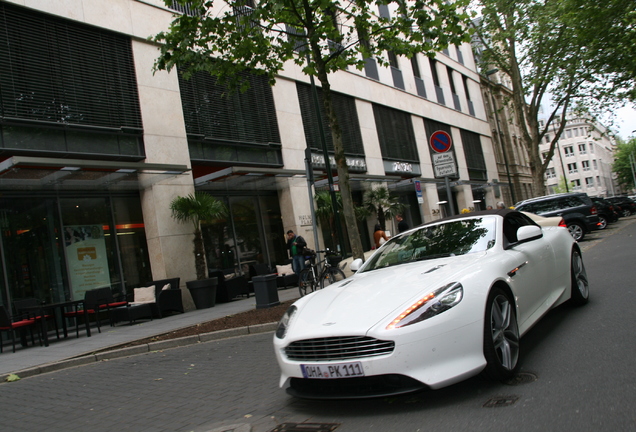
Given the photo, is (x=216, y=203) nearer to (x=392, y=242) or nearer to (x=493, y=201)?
(x=392, y=242)

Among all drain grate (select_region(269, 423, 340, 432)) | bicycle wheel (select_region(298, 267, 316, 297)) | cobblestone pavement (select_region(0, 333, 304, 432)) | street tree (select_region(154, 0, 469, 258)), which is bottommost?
drain grate (select_region(269, 423, 340, 432))

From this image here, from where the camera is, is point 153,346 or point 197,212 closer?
point 153,346

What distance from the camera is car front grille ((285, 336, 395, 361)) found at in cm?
365

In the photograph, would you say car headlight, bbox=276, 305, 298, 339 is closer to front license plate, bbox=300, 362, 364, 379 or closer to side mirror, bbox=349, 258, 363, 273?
front license plate, bbox=300, 362, 364, 379

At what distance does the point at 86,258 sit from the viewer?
1359 centimetres

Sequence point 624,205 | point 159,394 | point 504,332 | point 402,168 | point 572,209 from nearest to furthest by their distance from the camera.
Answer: point 504,332, point 159,394, point 572,209, point 402,168, point 624,205

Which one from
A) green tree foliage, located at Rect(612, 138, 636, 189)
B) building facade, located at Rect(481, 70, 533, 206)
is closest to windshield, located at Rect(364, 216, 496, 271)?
building facade, located at Rect(481, 70, 533, 206)

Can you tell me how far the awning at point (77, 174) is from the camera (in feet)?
36.1

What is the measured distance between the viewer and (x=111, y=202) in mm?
14547

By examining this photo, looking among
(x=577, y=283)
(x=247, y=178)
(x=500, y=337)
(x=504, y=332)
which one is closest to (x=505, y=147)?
(x=247, y=178)

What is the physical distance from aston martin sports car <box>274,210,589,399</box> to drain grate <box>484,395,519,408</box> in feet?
0.70

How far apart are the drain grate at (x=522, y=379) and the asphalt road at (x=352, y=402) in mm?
36

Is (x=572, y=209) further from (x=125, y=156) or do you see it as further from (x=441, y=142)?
(x=125, y=156)

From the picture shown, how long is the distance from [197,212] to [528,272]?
36.7 ft
